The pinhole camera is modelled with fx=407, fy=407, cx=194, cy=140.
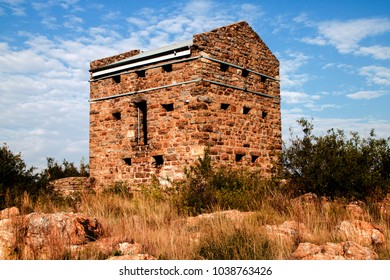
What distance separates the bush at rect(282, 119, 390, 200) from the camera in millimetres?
9883

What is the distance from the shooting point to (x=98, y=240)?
641 centimetres

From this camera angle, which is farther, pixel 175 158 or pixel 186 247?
pixel 175 158

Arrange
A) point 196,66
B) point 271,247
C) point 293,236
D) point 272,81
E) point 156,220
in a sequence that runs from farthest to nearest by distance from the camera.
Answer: point 272,81, point 196,66, point 156,220, point 293,236, point 271,247

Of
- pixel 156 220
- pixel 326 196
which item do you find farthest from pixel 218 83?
pixel 156 220

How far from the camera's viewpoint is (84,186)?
48.2ft

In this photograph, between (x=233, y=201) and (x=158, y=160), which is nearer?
(x=233, y=201)

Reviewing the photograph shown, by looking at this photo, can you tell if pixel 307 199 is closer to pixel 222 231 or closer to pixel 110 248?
pixel 222 231

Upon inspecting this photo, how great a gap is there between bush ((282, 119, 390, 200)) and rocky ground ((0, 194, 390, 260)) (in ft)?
10.4

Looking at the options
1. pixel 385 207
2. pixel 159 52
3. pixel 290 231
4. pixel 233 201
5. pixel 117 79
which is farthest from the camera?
pixel 117 79

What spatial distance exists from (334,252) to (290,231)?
1.10 m

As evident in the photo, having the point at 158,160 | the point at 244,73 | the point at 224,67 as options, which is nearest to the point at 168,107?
the point at 158,160

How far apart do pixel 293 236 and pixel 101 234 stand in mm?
3178

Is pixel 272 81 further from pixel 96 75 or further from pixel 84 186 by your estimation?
pixel 84 186

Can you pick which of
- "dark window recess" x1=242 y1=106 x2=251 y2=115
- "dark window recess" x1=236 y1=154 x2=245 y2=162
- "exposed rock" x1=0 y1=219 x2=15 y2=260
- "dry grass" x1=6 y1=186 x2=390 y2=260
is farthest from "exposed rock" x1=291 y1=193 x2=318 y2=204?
"exposed rock" x1=0 y1=219 x2=15 y2=260
